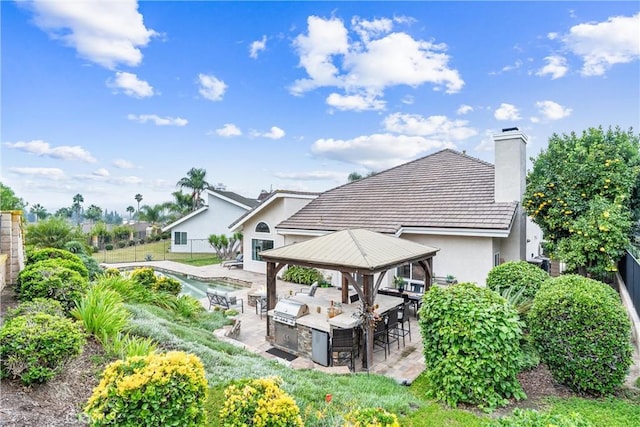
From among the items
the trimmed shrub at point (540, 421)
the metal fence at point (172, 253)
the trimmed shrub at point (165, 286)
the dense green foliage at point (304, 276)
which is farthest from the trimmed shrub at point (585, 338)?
the metal fence at point (172, 253)

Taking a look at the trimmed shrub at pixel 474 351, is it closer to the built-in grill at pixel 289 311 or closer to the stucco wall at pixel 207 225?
the built-in grill at pixel 289 311

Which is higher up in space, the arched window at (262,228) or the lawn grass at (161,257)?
the arched window at (262,228)

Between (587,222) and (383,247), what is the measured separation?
7345 millimetres

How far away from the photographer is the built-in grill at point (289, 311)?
921 cm

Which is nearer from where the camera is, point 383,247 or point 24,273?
point 24,273

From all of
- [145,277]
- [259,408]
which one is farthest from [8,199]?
[259,408]

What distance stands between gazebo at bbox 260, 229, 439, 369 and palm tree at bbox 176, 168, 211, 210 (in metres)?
41.7

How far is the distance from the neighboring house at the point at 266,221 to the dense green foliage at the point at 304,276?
2100 millimetres

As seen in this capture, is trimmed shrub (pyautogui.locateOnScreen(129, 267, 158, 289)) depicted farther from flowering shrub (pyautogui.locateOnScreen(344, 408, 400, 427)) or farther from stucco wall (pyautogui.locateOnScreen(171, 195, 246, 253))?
stucco wall (pyautogui.locateOnScreen(171, 195, 246, 253))

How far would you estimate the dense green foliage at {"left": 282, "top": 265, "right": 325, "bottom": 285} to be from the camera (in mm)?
17672

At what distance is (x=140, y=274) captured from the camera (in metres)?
13.2

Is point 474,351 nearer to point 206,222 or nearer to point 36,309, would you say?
point 36,309

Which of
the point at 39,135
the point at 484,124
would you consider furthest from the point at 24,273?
the point at 484,124

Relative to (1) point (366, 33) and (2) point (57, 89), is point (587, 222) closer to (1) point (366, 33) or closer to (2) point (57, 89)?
(1) point (366, 33)
